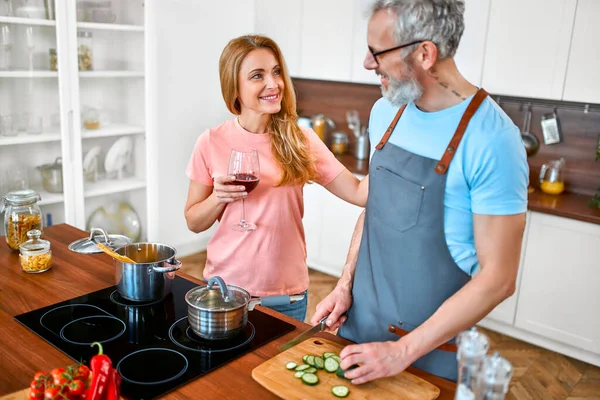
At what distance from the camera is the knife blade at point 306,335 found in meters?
1.31

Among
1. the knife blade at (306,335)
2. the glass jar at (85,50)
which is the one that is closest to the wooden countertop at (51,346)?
the knife blade at (306,335)

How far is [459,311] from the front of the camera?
1.22 meters

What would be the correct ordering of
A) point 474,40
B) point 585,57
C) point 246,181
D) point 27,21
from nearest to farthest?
point 246,181 < point 585,57 < point 27,21 < point 474,40

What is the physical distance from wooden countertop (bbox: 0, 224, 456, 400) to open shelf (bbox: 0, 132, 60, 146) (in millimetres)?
1452

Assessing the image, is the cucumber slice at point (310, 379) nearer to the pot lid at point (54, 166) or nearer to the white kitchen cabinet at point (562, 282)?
the white kitchen cabinet at point (562, 282)

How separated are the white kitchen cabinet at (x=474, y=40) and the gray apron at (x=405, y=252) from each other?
2097mm

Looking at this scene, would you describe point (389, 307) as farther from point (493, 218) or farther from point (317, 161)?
point (317, 161)


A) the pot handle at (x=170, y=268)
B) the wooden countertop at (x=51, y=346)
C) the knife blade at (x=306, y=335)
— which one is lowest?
the wooden countertop at (x=51, y=346)

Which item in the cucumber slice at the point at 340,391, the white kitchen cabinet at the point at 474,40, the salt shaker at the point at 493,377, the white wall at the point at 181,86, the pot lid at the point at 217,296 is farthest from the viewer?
the white wall at the point at 181,86

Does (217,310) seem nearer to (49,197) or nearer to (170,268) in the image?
(170,268)

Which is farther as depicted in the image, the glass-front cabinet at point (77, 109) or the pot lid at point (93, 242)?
the glass-front cabinet at point (77, 109)

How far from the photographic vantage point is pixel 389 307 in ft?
4.69

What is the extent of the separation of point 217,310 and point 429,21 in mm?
818

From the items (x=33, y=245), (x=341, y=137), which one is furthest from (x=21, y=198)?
(x=341, y=137)
